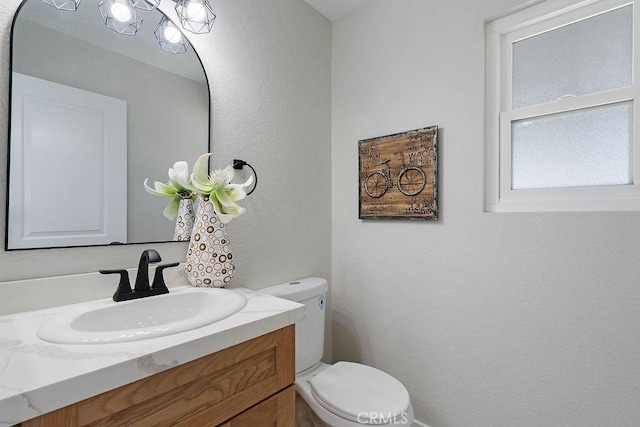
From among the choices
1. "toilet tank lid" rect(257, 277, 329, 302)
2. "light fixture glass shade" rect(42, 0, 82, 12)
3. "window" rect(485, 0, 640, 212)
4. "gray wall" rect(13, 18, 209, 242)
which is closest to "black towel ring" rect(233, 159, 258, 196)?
"gray wall" rect(13, 18, 209, 242)

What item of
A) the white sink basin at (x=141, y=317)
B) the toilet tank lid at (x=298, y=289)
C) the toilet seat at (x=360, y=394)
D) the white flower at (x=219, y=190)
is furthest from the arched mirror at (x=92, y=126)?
the toilet seat at (x=360, y=394)

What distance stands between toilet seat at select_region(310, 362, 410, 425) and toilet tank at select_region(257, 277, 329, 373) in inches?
4.6

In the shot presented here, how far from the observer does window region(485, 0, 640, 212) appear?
3.84 ft

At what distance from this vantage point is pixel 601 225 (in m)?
1.15

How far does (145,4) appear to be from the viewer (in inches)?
45.8

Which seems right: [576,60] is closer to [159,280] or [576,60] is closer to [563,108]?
[563,108]

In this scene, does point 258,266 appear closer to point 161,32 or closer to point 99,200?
point 99,200

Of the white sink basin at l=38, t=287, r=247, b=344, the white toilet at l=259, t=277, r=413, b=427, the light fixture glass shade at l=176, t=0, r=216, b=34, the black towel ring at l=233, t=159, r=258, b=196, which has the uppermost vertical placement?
the light fixture glass shade at l=176, t=0, r=216, b=34

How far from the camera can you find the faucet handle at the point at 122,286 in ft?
3.24

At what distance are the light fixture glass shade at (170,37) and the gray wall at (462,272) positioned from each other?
981 mm

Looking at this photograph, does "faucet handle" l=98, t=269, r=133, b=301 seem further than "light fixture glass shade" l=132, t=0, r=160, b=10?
No

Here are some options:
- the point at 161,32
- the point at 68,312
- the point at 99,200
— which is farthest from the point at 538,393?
the point at 161,32

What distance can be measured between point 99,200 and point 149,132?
12.4 inches

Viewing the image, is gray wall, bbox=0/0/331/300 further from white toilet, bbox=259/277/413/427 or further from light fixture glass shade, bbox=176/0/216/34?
white toilet, bbox=259/277/413/427
